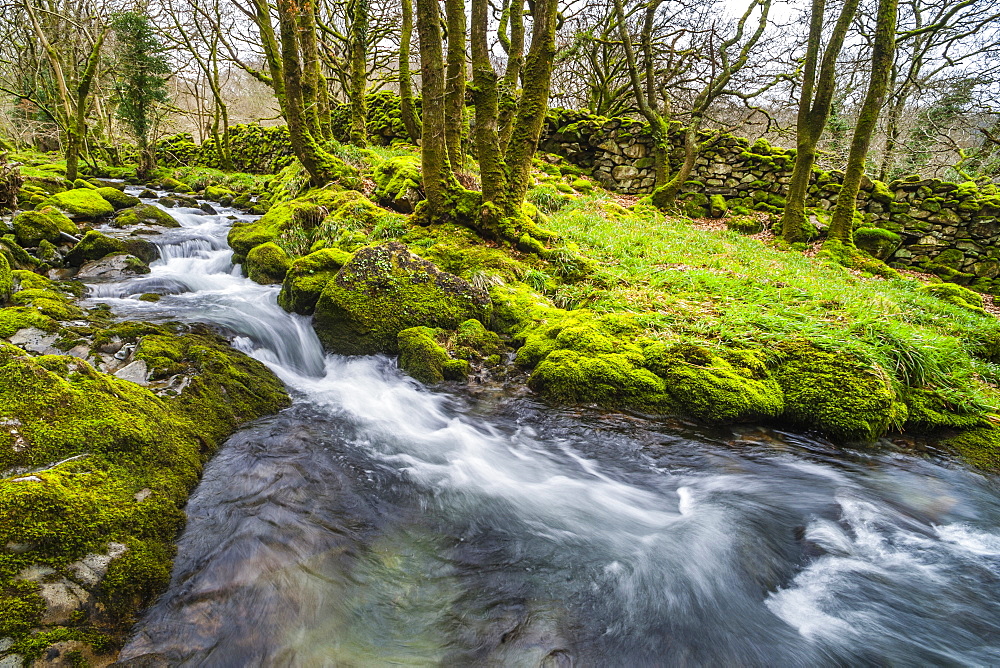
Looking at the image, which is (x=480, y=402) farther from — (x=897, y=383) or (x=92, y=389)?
(x=897, y=383)

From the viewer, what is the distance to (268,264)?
7.54 metres

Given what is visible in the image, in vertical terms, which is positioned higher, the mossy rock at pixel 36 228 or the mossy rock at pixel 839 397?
the mossy rock at pixel 36 228

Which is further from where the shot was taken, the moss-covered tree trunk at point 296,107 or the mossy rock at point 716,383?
the moss-covered tree trunk at point 296,107

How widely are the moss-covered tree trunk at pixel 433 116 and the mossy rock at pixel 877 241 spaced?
34.8 feet

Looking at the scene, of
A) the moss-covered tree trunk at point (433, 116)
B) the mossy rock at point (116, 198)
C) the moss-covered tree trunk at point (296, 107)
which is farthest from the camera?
the mossy rock at point (116, 198)

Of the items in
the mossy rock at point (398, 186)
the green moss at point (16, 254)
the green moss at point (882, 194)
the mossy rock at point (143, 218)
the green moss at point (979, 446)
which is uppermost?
the green moss at point (882, 194)

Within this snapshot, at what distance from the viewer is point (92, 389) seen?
2738 millimetres

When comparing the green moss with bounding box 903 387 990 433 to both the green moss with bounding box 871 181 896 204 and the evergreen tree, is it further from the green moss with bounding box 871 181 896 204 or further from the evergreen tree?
the evergreen tree

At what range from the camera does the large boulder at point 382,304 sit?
540 cm

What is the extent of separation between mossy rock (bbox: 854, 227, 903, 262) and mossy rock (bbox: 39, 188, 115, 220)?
1843 cm

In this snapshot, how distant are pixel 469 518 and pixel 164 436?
85.2 inches

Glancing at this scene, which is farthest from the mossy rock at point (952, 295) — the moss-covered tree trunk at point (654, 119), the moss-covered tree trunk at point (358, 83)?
the moss-covered tree trunk at point (358, 83)

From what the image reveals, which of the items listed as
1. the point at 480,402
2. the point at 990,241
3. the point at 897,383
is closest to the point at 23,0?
the point at 480,402

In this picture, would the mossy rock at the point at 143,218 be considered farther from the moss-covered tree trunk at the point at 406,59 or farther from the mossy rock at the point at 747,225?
the mossy rock at the point at 747,225
